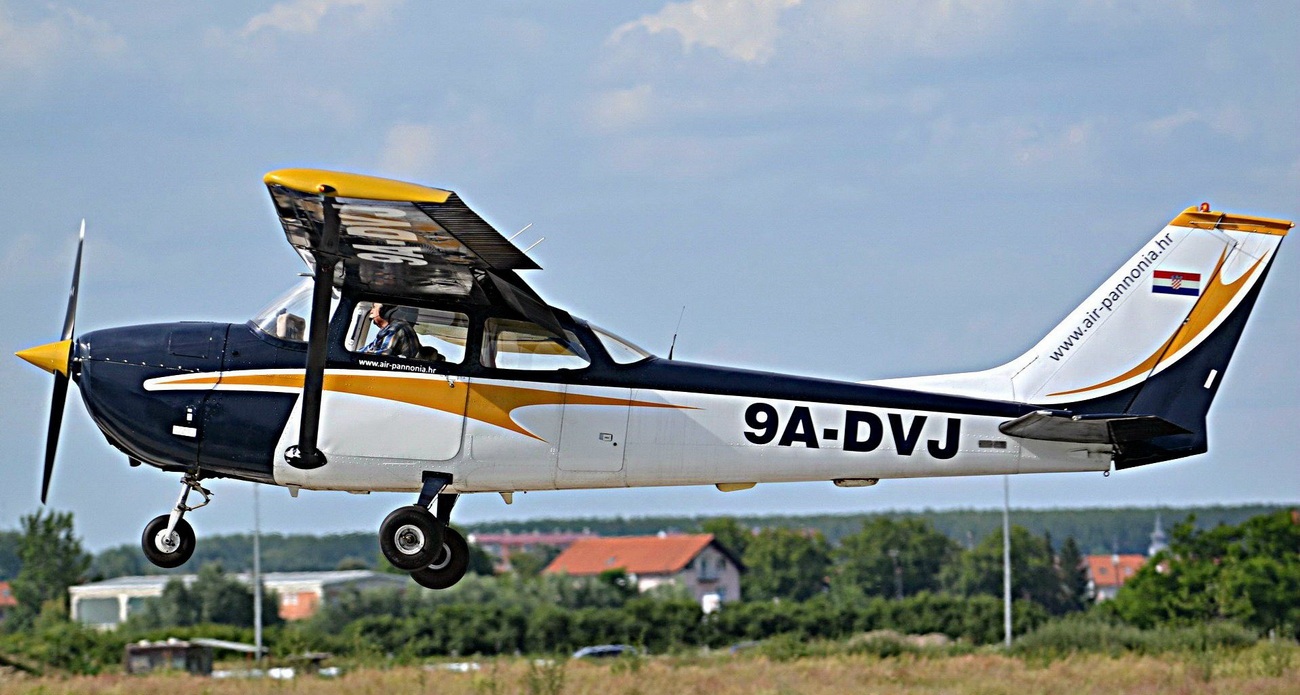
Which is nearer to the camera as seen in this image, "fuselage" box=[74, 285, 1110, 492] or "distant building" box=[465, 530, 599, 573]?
"fuselage" box=[74, 285, 1110, 492]

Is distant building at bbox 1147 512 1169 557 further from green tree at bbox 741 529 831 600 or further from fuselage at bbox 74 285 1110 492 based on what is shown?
fuselage at bbox 74 285 1110 492

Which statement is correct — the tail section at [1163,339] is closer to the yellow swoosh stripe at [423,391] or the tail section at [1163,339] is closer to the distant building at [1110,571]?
the yellow swoosh stripe at [423,391]

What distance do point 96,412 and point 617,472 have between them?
437cm

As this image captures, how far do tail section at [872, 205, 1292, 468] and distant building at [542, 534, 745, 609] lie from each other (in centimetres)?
8435

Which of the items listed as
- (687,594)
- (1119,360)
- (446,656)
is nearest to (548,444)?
(1119,360)

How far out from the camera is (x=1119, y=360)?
13719 mm

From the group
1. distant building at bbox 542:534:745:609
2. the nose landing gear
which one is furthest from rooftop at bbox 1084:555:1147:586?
the nose landing gear

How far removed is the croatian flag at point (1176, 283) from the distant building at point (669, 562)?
84.4 meters

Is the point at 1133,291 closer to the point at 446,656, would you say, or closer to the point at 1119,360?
the point at 1119,360

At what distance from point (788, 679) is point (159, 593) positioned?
151 ft

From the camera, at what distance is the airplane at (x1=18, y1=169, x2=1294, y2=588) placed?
12523mm

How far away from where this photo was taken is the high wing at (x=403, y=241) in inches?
423

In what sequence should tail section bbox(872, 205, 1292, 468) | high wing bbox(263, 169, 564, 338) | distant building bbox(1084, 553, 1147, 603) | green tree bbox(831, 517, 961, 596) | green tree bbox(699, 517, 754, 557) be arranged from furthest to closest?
distant building bbox(1084, 553, 1147, 603)
green tree bbox(699, 517, 754, 557)
green tree bbox(831, 517, 961, 596)
tail section bbox(872, 205, 1292, 468)
high wing bbox(263, 169, 564, 338)

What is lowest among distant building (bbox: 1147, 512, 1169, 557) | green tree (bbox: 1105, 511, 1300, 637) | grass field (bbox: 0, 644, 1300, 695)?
grass field (bbox: 0, 644, 1300, 695)
